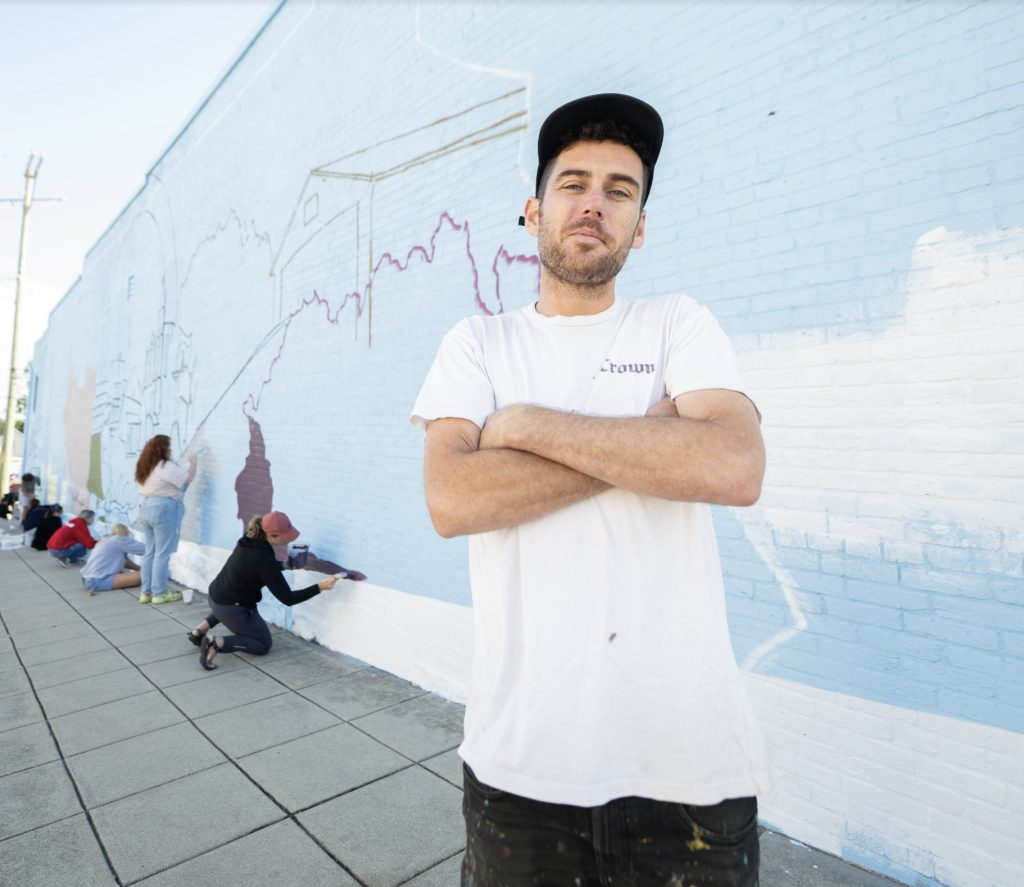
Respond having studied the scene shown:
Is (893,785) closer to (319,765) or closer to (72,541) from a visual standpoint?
(319,765)

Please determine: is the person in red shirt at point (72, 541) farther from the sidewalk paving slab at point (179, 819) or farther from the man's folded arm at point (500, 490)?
the man's folded arm at point (500, 490)

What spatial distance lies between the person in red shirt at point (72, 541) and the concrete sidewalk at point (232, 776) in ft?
16.9

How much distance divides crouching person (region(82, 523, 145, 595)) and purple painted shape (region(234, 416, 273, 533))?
7.72 feet

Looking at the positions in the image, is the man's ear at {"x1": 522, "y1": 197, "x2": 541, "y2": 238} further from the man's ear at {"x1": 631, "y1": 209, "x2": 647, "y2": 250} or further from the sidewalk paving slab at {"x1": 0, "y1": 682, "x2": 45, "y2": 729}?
the sidewalk paving slab at {"x1": 0, "y1": 682, "x2": 45, "y2": 729}

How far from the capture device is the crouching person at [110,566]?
765cm

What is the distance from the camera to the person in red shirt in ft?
31.2

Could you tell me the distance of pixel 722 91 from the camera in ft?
9.07

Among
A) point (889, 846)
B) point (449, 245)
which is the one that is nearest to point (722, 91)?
point (449, 245)

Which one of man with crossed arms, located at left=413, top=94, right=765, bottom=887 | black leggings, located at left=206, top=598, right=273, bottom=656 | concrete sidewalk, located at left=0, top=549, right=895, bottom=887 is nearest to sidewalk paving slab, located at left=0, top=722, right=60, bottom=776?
concrete sidewalk, located at left=0, top=549, right=895, bottom=887

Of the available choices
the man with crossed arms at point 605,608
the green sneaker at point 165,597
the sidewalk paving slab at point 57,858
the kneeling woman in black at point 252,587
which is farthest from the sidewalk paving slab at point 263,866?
the green sneaker at point 165,597

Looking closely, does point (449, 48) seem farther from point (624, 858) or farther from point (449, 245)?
point (624, 858)

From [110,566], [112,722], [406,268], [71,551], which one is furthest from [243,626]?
[71,551]

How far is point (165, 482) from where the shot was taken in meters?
7.02

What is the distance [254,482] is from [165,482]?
151 cm
